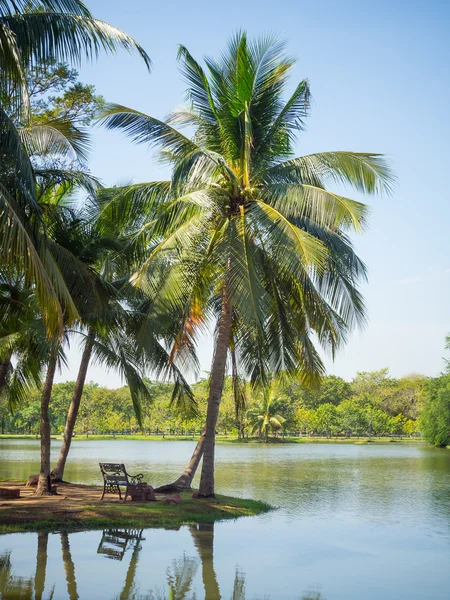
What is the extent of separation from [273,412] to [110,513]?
66.9m

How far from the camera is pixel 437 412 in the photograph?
185 ft

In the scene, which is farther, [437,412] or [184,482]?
[437,412]

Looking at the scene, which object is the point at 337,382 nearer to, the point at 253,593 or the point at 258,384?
the point at 258,384

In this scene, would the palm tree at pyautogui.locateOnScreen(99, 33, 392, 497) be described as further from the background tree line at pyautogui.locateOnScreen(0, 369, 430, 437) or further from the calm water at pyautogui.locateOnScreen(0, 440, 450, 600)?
the background tree line at pyautogui.locateOnScreen(0, 369, 430, 437)

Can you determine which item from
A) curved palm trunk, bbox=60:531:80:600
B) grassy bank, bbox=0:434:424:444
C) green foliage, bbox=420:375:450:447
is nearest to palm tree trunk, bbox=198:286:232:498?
curved palm trunk, bbox=60:531:80:600

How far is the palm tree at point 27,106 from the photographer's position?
29.8ft

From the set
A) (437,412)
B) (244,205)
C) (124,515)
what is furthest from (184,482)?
(437,412)

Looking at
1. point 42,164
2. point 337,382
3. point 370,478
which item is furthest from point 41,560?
point 337,382

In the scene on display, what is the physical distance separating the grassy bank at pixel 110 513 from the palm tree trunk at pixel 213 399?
44 cm

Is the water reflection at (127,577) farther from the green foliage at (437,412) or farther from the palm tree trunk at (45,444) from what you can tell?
the green foliage at (437,412)

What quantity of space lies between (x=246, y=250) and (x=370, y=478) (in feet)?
50.9

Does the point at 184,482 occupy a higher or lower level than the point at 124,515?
higher

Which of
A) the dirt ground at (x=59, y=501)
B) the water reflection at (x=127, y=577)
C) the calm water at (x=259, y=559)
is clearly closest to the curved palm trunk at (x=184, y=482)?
the dirt ground at (x=59, y=501)

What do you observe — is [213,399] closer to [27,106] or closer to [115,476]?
[115,476]
